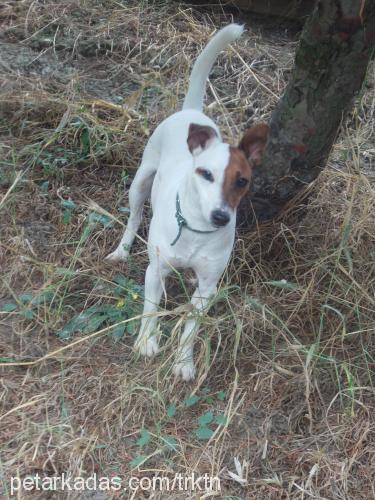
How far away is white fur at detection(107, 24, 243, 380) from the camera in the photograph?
247 cm

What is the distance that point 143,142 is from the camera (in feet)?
13.2

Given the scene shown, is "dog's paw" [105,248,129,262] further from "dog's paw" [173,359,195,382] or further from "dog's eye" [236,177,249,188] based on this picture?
"dog's eye" [236,177,249,188]

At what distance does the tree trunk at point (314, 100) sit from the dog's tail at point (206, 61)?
1.15ft

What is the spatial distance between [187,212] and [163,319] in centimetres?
70

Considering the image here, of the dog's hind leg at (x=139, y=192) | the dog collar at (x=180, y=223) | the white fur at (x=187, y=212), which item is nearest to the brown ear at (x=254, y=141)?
the white fur at (x=187, y=212)

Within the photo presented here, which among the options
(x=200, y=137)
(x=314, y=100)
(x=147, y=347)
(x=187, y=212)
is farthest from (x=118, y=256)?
(x=314, y=100)

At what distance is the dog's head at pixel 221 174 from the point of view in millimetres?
2363

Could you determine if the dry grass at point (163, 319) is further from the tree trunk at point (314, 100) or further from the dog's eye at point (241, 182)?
the dog's eye at point (241, 182)

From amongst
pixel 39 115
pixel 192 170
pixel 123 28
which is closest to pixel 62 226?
pixel 39 115

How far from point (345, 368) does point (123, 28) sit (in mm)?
3357

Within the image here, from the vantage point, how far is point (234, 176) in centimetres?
239

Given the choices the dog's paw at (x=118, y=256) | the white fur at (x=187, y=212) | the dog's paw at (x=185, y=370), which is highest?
the white fur at (x=187, y=212)

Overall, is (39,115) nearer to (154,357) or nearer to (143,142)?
(143,142)

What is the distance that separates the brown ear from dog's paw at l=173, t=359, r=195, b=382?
97cm
